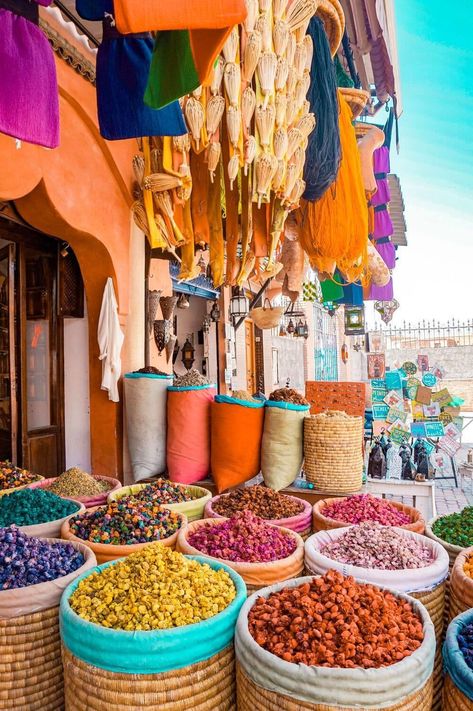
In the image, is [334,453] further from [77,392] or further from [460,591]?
[77,392]

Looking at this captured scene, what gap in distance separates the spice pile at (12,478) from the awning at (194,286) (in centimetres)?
297

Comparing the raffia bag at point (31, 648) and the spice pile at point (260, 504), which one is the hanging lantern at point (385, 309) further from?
the raffia bag at point (31, 648)

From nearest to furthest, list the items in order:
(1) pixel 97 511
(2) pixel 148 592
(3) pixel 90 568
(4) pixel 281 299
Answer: (2) pixel 148 592 < (3) pixel 90 568 < (1) pixel 97 511 < (4) pixel 281 299

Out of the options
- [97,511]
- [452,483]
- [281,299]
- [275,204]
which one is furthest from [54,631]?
[281,299]

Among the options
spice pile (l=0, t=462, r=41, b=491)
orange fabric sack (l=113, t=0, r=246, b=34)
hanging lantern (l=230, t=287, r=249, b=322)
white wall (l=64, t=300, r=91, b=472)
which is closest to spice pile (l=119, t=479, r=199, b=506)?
spice pile (l=0, t=462, r=41, b=491)

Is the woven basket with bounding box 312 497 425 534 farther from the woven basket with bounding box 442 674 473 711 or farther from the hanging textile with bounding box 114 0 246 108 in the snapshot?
the hanging textile with bounding box 114 0 246 108

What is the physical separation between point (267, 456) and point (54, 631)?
66.1 inches

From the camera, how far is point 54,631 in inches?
60.3

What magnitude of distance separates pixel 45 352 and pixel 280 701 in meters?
3.23

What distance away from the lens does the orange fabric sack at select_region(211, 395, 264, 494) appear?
3029 millimetres

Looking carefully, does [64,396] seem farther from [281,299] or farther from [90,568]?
[281,299]

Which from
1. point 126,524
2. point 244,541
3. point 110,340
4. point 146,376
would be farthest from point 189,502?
point 110,340

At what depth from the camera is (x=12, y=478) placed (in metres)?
2.74

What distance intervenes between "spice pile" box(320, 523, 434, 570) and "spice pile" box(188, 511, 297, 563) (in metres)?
0.17
